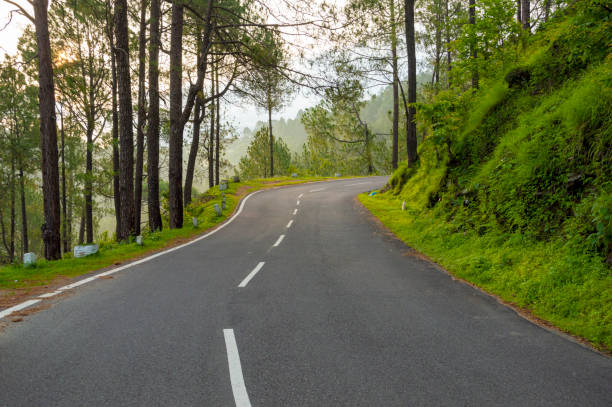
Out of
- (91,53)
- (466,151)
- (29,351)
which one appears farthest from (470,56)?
(91,53)

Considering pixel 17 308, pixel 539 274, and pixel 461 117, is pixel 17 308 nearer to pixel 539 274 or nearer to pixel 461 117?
pixel 539 274

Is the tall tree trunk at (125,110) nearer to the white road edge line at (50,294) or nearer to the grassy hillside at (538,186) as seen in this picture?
the white road edge line at (50,294)

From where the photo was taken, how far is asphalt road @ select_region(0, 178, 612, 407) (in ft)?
10.1

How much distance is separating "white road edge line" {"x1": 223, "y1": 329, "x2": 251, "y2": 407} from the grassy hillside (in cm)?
411

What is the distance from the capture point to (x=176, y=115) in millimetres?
13906

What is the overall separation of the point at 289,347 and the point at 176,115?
1227 cm

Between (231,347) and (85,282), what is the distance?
14.6 ft

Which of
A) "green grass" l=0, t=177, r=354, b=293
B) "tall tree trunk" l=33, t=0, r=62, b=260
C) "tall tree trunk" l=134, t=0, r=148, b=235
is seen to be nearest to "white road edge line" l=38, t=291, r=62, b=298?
"green grass" l=0, t=177, r=354, b=293

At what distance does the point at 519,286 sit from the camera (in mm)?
5891

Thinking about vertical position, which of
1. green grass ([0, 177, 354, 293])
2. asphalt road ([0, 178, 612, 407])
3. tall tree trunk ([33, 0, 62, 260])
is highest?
tall tree trunk ([33, 0, 62, 260])

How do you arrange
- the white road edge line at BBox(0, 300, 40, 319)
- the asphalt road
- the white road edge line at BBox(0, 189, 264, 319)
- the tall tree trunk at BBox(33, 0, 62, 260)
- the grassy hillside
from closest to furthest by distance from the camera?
the asphalt road, the white road edge line at BBox(0, 300, 40, 319), the white road edge line at BBox(0, 189, 264, 319), the grassy hillside, the tall tree trunk at BBox(33, 0, 62, 260)

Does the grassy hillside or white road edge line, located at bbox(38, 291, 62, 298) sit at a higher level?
the grassy hillside

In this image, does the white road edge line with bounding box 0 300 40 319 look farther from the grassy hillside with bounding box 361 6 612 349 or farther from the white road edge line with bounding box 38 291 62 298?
the grassy hillside with bounding box 361 6 612 349

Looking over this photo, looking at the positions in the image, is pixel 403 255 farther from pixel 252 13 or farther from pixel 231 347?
pixel 252 13
